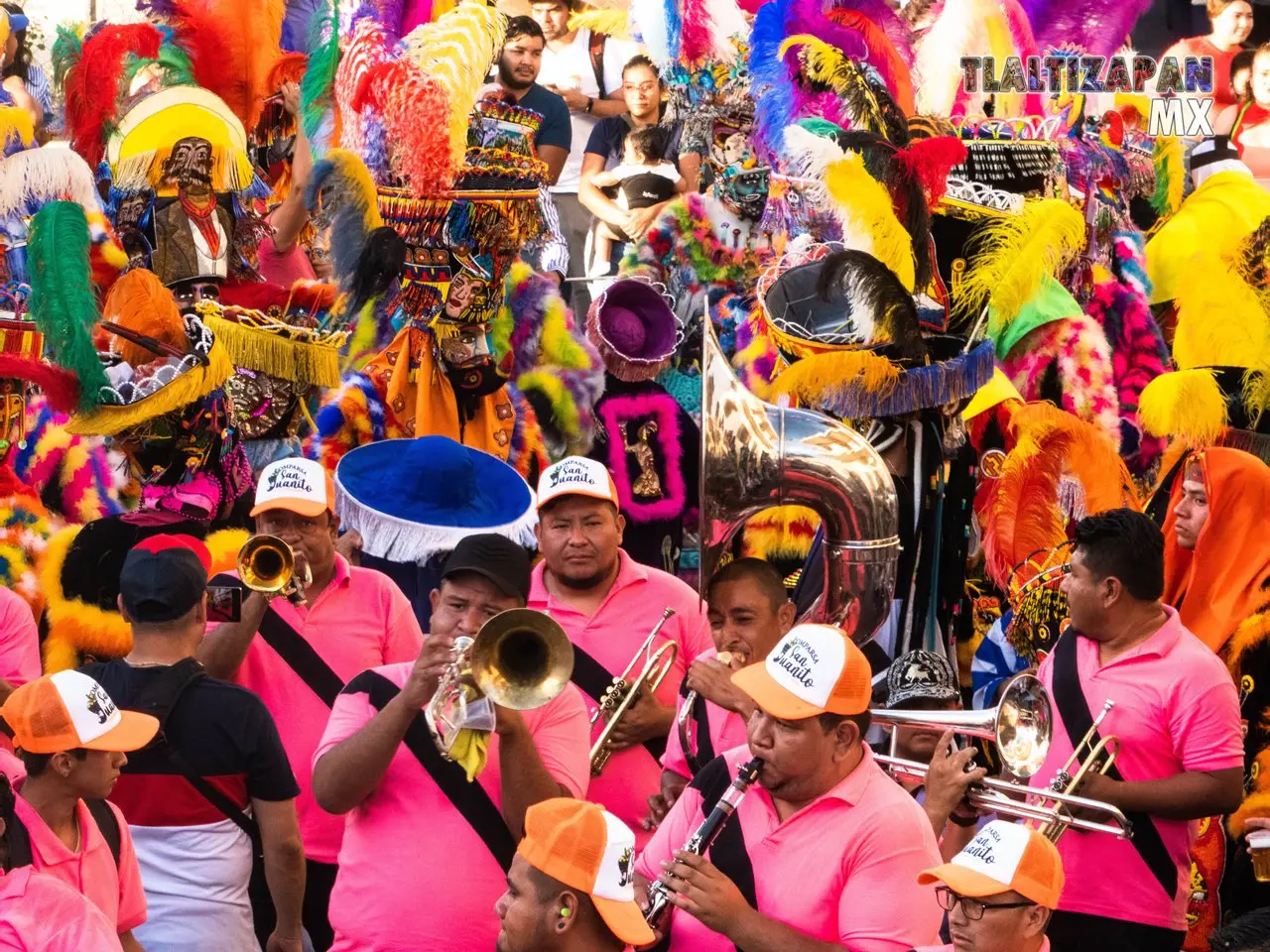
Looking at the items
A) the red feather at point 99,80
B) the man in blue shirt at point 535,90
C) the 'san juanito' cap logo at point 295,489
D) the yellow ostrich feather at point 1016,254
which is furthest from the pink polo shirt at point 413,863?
the man in blue shirt at point 535,90

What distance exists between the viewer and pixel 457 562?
4.79 meters

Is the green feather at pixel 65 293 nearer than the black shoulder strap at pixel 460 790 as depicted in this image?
No

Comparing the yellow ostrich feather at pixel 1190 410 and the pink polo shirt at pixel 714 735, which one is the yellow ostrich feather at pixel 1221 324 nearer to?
the yellow ostrich feather at pixel 1190 410

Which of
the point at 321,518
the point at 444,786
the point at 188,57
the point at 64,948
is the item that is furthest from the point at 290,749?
the point at 188,57

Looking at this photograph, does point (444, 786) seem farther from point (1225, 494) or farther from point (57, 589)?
point (1225, 494)

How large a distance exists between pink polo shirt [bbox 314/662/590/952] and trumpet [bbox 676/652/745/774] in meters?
0.68

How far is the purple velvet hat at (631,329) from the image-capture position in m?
8.64

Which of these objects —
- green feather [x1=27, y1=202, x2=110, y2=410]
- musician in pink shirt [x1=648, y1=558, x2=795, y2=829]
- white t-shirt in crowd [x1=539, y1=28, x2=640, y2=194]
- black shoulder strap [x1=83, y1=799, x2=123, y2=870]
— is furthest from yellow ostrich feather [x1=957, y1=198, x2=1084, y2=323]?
black shoulder strap [x1=83, y1=799, x2=123, y2=870]

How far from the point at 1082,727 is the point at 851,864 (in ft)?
4.89

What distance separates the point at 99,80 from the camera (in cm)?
870

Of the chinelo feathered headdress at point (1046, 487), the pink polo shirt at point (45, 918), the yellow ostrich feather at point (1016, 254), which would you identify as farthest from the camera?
the yellow ostrich feather at point (1016, 254)

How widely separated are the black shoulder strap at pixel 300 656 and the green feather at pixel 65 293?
181 cm

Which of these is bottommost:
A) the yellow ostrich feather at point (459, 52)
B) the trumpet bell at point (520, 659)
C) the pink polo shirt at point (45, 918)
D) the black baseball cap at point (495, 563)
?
the pink polo shirt at point (45, 918)

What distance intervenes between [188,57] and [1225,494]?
16.0ft
